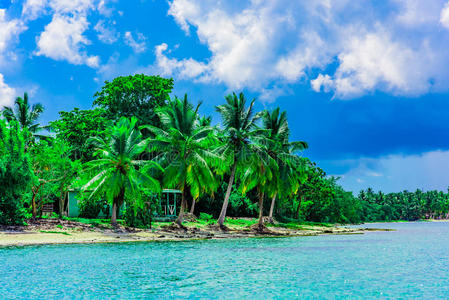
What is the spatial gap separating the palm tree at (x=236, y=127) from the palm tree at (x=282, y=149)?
4022 millimetres

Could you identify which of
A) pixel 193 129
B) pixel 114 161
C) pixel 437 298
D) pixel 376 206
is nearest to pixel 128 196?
pixel 114 161

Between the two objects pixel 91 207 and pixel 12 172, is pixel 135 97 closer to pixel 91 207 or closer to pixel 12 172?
pixel 91 207

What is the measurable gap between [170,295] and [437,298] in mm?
6654

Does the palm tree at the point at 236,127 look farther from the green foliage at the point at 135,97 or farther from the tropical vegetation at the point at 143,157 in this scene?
the green foliage at the point at 135,97

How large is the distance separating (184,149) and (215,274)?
1830cm

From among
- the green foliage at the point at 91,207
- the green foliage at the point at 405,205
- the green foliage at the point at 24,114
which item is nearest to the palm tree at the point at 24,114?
the green foliage at the point at 24,114

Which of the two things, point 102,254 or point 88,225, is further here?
point 88,225

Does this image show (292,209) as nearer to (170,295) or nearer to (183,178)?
(183,178)

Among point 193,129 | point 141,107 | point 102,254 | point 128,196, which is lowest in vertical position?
point 102,254

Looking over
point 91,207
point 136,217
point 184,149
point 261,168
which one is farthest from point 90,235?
point 261,168

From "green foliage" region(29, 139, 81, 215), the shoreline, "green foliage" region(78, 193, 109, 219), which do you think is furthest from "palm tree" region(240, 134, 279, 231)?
"green foliage" region(29, 139, 81, 215)

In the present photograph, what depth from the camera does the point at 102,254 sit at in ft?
63.3

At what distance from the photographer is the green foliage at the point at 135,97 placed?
44750 mm

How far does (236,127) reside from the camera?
119 ft
